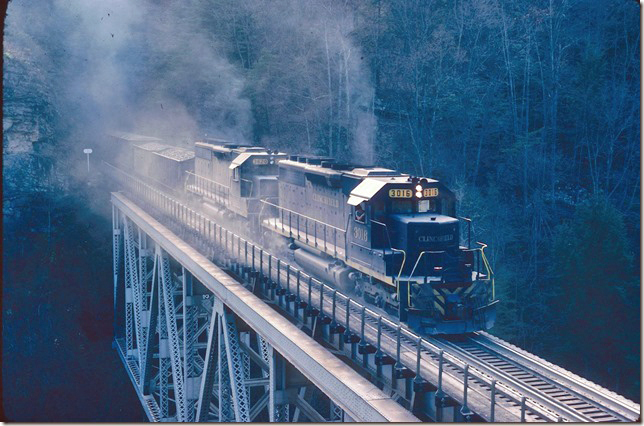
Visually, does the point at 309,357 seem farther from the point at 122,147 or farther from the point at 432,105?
the point at 122,147

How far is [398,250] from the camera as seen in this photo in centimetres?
1416

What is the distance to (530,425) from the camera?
7352 mm

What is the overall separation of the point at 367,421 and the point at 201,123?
41.5m

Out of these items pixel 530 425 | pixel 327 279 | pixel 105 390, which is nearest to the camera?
pixel 530 425

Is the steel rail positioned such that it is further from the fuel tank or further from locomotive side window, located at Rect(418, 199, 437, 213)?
the fuel tank

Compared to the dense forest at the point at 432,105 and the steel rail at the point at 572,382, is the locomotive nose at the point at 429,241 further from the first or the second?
the dense forest at the point at 432,105

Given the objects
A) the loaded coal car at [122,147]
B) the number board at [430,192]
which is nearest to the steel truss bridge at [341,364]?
the number board at [430,192]

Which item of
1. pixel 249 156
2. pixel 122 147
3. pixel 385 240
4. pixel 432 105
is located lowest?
pixel 385 240

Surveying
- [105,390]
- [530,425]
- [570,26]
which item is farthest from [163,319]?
[570,26]

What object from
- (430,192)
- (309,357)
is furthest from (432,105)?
(309,357)

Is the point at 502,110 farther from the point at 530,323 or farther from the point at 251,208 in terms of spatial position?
the point at 251,208

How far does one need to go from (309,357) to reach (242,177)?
1376 centimetres

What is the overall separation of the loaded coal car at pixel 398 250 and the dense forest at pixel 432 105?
39.7ft

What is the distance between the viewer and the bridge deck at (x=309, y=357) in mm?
8703
